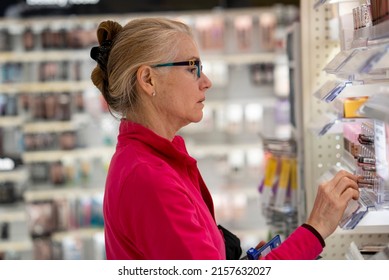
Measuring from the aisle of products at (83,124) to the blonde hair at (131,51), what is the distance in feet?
14.9

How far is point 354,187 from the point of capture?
6.34 ft

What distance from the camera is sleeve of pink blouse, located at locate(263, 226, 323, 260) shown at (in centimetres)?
183

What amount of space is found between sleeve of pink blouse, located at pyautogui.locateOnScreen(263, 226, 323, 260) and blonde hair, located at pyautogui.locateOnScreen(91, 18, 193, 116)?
52 cm

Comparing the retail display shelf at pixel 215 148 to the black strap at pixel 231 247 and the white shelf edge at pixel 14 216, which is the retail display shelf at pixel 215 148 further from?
the black strap at pixel 231 247

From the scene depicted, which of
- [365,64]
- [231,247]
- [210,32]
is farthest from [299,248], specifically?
[210,32]

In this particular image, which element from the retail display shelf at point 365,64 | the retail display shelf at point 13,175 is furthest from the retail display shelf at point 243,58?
the retail display shelf at point 365,64

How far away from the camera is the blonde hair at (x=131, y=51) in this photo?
1.96 metres

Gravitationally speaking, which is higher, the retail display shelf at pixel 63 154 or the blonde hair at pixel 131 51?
the blonde hair at pixel 131 51

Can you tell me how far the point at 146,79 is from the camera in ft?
6.55

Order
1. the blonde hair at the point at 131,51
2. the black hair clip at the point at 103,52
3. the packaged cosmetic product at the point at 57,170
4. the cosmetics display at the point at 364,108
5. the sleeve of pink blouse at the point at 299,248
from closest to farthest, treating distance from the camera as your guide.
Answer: the cosmetics display at the point at 364,108, the sleeve of pink blouse at the point at 299,248, the blonde hair at the point at 131,51, the black hair clip at the point at 103,52, the packaged cosmetic product at the point at 57,170

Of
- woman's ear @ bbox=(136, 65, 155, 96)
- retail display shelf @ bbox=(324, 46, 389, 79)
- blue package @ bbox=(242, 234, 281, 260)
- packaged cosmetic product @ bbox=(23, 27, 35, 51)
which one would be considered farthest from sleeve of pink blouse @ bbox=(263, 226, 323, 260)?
packaged cosmetic product @ bbox=(23, 27, 35, 51)

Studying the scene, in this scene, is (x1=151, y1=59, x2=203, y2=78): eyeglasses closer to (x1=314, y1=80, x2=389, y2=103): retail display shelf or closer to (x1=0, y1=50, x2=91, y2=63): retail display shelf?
(x1=314, y1=80, x2=389, y2=103): retail display shelf
